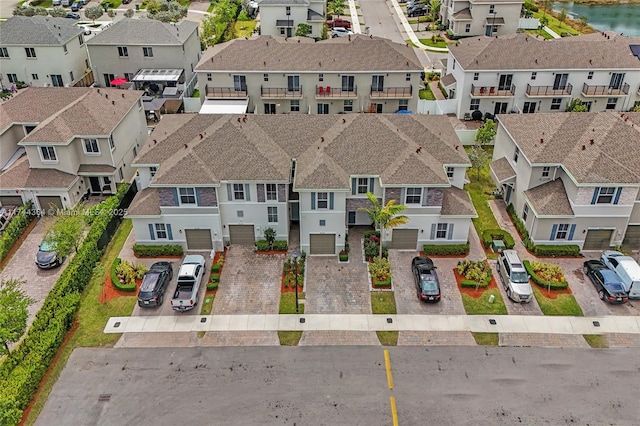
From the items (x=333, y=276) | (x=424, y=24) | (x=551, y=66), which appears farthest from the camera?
(x=424, y=24)

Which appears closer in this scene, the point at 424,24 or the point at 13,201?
the point at 13,201

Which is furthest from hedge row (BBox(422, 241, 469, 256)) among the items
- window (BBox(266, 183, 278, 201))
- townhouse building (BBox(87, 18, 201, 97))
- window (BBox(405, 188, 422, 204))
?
townhouse building (BBox(87, 18, 201, 97))

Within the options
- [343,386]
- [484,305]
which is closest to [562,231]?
[484,305]

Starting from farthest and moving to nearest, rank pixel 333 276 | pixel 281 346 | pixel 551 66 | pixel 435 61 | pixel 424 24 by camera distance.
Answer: pixel 424 24, pixel 435 61, pixel 551 66, pixel 333 276, pixel 281 346

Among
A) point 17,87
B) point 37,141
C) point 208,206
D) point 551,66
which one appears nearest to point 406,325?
point 208,206

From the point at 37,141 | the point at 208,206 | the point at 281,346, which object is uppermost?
the point at 37,141

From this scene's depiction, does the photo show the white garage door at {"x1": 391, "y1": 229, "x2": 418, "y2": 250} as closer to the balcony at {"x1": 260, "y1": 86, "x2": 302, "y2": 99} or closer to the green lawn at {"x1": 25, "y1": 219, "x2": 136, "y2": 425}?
the green lawn at {"x1": 25, "y1": 219, "x2": 136, "y2": 425}

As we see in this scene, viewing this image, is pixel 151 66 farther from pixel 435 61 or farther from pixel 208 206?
pixel 435 61

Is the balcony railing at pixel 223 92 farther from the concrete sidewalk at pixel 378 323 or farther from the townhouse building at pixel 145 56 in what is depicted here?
the concrete sidewalk at pixel 378 323
